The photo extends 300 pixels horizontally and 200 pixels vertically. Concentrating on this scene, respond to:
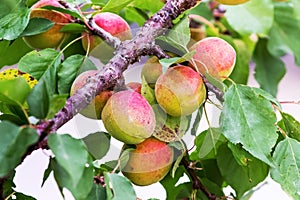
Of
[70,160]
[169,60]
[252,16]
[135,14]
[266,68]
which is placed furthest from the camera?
[266,68]

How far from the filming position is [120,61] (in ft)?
1.38

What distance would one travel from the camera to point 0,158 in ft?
1.03

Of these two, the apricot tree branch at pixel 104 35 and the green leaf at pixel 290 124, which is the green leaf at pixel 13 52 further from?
the green leaf at pixel 290 124

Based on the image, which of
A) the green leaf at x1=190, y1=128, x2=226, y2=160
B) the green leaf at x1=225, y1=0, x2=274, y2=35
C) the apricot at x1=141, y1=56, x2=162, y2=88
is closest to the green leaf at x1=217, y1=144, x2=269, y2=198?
the green leaf at x1=190, y1=128, x2=226, y2=160

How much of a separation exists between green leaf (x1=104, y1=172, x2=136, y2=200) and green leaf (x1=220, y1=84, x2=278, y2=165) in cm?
10

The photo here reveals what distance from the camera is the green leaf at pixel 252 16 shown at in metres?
0.88

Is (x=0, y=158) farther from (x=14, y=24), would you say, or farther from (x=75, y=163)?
(x=14, y=24)

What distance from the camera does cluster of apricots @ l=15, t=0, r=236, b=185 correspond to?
43 centimetres

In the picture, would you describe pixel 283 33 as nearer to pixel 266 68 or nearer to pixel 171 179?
pixel 266 68

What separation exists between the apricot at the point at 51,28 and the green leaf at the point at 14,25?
0.09ft

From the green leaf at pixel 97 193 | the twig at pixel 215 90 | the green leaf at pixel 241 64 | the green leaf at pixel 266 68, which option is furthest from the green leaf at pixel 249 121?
the green leaf at pixel 266 68

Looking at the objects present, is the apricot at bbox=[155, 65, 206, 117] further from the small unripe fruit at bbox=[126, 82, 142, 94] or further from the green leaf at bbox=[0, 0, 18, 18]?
the green leaf at bbox=[0, 0, 18, 18]

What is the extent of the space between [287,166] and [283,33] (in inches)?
26.5

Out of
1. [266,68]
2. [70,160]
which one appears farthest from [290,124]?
[266,68]
